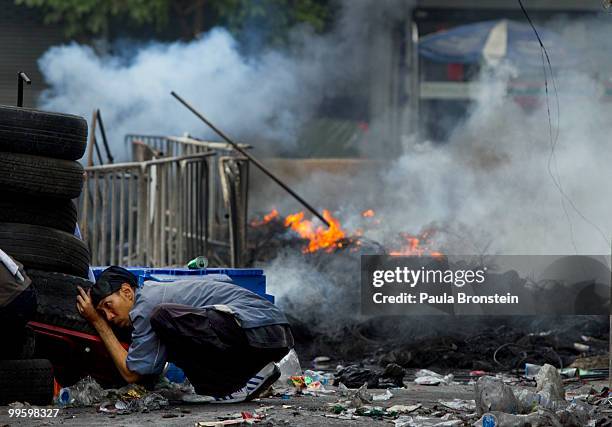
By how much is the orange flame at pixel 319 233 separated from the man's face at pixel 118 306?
620 centimetres

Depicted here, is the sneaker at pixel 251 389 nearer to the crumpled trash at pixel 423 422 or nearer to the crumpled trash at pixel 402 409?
the crumpled trash at pixel 402 409

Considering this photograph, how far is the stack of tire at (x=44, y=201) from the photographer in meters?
7.52

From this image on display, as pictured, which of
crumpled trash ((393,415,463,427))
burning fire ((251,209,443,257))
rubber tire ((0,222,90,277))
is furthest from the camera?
burning fire ((251,209,443,257))

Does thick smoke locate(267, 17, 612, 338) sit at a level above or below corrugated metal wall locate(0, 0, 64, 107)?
below

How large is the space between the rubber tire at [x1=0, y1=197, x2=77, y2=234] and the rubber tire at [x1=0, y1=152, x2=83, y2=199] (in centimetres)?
7

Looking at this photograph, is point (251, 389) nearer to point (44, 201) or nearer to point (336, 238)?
point (44, 201)

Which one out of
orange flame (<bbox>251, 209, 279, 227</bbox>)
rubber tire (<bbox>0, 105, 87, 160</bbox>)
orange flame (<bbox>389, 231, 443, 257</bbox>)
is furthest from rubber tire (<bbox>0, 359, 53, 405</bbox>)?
orange flame (<bbox>251, 209, 279, 227</bbox>)

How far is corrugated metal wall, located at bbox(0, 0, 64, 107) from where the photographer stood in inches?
982

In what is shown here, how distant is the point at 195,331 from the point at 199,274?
56.8 inches

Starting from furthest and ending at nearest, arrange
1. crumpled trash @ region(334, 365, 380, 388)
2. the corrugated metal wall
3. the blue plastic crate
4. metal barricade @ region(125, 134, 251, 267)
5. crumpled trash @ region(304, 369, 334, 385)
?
the corrugated metal wall < metal barricade @ region(125, 134, 251, 267) < crumpled trash @ region(304, 369, 334, 385) < crumpled trash @ region(334, 365, 380, 388) < the blue plastic crate

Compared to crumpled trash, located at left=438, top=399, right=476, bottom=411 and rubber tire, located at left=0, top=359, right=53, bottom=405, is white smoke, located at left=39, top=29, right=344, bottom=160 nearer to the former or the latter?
crumpled trash, located at left=438, top=399, right=476, bottom=411

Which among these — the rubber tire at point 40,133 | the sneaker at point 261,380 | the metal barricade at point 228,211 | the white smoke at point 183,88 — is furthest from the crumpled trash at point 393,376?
the white smoke at point 183,88

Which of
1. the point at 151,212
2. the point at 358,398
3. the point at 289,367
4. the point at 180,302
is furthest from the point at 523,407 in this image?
the point at 151,212

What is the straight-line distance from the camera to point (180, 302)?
736cm
